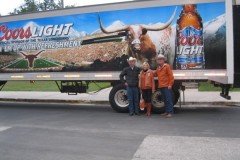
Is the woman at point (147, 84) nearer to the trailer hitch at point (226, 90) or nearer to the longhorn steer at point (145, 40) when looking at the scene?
the longhorn steer at point (145, 40)

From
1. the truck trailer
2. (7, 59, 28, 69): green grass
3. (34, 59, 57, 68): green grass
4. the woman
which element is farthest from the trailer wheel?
(7, 59, 28, 69): green grass

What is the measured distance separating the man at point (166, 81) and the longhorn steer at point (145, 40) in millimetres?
530

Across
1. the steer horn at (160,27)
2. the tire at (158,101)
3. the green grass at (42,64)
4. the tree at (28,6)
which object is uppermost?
the tree at (28,6)

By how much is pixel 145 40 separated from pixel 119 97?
192cm

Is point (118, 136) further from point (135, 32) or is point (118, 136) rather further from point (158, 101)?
point (135, 32)

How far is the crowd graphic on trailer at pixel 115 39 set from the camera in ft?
35.4

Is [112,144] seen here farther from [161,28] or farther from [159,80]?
[161,28]

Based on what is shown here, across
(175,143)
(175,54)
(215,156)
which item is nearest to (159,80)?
(175,54)

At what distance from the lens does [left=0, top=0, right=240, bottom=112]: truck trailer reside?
35.1 feet

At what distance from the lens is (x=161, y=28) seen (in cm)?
1114

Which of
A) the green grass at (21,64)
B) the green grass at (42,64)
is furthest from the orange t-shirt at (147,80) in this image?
the green grass at (21,64)

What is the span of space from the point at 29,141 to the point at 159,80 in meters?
4.30

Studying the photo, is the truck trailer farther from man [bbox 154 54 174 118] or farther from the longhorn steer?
man [bbox 154 54 174 118]

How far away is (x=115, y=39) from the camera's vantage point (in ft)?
38.2
